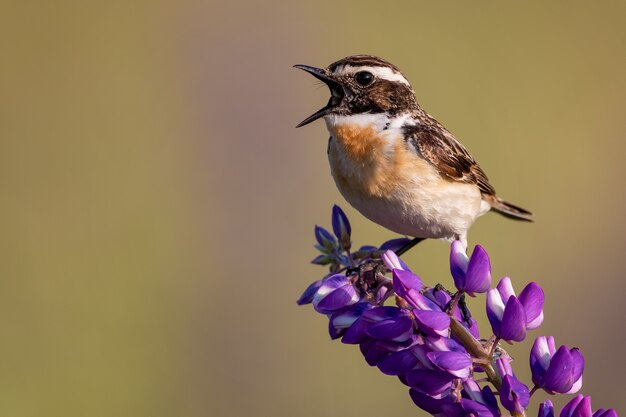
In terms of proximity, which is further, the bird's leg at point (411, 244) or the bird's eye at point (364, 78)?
the bird's leg at point (411, 244)

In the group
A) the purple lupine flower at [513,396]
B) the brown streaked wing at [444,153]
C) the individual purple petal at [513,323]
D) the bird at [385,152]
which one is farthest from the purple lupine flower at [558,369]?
the brown streaked wing at [444,153]

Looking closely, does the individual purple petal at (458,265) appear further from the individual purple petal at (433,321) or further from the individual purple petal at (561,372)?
the individual purple petal at (561,372)

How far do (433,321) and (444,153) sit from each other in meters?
3.12

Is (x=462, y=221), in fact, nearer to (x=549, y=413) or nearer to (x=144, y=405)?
(x=549, y=413)

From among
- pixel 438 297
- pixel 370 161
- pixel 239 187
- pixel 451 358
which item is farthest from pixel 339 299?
pixel 239 187

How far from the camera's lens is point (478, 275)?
294 centimetres

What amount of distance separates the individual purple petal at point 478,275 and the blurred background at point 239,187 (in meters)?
5.17

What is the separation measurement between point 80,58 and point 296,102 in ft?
10.9

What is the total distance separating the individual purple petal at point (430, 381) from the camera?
108 inches

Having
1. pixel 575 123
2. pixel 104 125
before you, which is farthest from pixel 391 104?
pixel 575 123

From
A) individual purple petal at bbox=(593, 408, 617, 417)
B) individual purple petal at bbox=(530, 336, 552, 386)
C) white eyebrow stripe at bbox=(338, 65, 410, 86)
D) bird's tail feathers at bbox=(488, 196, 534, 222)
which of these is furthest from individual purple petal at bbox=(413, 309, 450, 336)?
bird's tail feathers at bbox=(488, 196, 534, 222)

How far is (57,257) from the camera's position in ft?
32.1

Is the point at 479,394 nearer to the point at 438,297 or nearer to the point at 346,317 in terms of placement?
the point at 438,297

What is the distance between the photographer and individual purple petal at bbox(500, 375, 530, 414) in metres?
2.57
